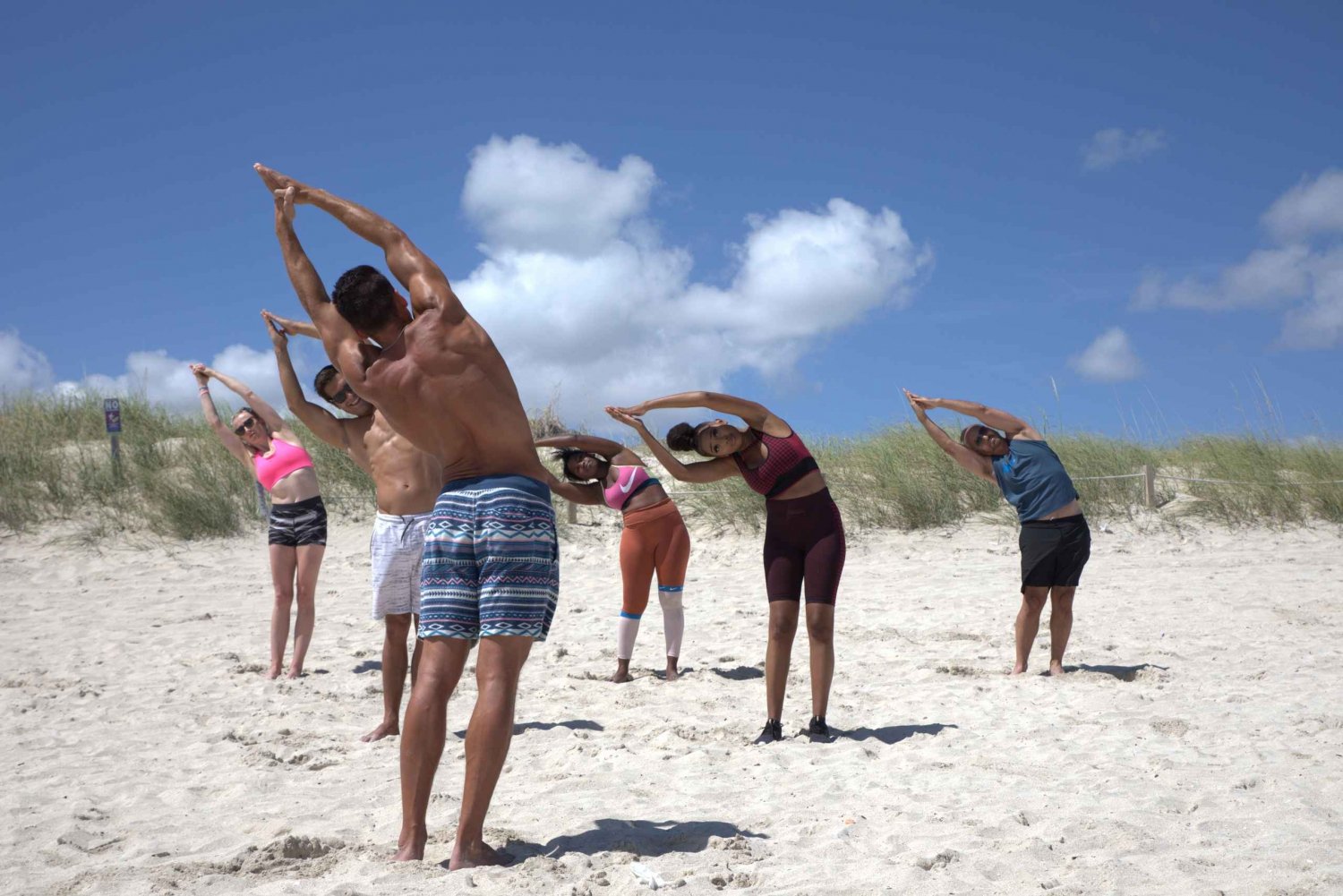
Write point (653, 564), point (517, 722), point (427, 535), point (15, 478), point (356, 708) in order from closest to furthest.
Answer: point (427, 535) → point (517, 722) → point (356, 708) → point (653, 564) → point (15, 478)

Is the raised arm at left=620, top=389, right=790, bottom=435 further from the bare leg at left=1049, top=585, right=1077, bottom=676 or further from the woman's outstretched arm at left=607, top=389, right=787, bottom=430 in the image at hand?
the bare leg at left=1049, top=585, right=1077, bottom=676

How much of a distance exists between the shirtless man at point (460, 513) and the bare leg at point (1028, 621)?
155 inches

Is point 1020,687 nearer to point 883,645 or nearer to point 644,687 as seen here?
point 883,645

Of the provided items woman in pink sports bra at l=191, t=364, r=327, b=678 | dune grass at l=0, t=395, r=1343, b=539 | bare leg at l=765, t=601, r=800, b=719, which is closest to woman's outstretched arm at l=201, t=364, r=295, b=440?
woman in pink sports bra at l=191, t=364, r=327, b=678

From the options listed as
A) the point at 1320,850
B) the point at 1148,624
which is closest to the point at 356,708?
the point at 1320,850

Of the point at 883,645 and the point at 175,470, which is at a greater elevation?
the point at 175,470

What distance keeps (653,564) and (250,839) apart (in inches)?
128

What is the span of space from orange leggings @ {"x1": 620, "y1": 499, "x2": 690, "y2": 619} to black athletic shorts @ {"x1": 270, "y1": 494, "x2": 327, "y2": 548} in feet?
6.16

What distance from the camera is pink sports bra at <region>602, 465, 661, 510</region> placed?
643 centimetres

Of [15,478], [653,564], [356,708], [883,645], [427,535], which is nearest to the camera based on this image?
[427,535]

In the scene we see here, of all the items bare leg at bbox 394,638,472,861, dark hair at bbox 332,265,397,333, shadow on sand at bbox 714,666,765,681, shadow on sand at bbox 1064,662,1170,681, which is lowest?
shadow on sand at bbox 714,666,765,681

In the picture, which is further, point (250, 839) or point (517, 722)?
point (517, 722)

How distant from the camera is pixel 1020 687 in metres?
5.86

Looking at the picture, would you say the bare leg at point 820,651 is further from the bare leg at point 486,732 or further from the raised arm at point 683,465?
the bare leg at point 486,732
